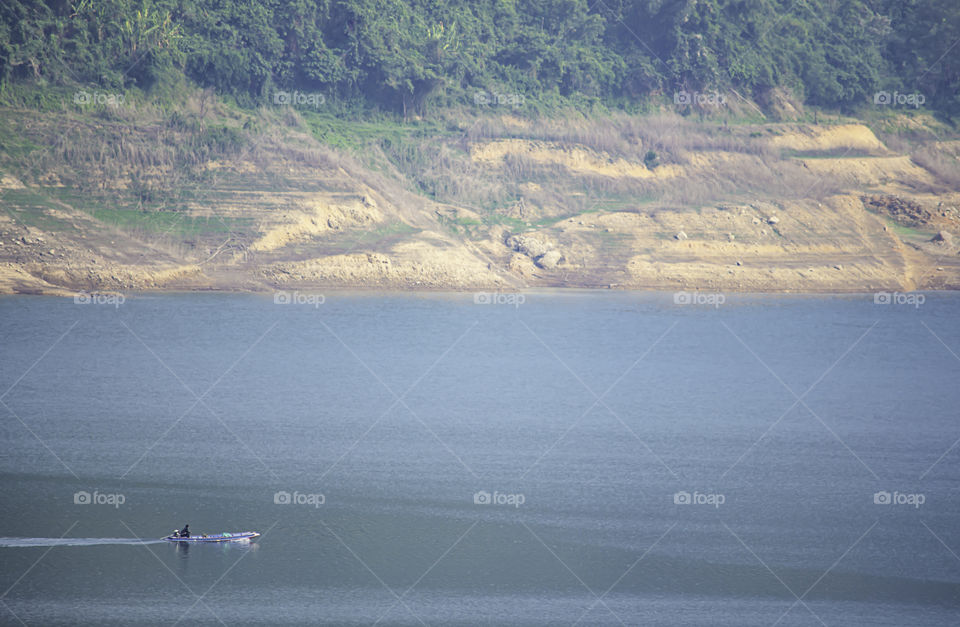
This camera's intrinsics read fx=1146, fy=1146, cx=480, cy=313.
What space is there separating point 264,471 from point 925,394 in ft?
99.1

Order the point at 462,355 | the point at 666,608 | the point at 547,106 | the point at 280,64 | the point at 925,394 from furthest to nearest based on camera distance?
1. the point at 547,106
2. the point at 280,64
3. the point at 462,355
4. the point at 925,394
5. the point at 666,608

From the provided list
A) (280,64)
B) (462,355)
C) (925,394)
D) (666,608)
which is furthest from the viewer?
(280,64)

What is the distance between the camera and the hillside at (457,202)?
70.1 m

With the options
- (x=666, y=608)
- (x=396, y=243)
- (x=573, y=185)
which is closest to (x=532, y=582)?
(x=666, y=608)

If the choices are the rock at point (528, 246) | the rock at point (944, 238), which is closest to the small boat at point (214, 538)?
the rock at point (528, 246)

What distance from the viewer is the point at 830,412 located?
46500 mm

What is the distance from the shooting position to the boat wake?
2970cm

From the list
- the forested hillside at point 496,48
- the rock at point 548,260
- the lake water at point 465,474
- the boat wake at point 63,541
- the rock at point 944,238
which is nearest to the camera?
the lake water at point 465,474

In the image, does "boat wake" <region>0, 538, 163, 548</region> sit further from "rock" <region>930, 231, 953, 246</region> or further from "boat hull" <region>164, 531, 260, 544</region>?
"rock" <region>930, 231, 953, 246</region>

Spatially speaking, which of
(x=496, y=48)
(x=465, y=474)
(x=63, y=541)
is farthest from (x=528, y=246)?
(x=63, y=541)

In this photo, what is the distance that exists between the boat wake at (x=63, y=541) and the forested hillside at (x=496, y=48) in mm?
51561

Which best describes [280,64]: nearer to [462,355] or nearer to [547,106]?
[547,106]

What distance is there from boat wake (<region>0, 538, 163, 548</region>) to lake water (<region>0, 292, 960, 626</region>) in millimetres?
66

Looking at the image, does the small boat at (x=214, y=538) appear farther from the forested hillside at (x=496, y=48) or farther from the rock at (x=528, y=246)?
the forested hillside at (x=496, y=48)
